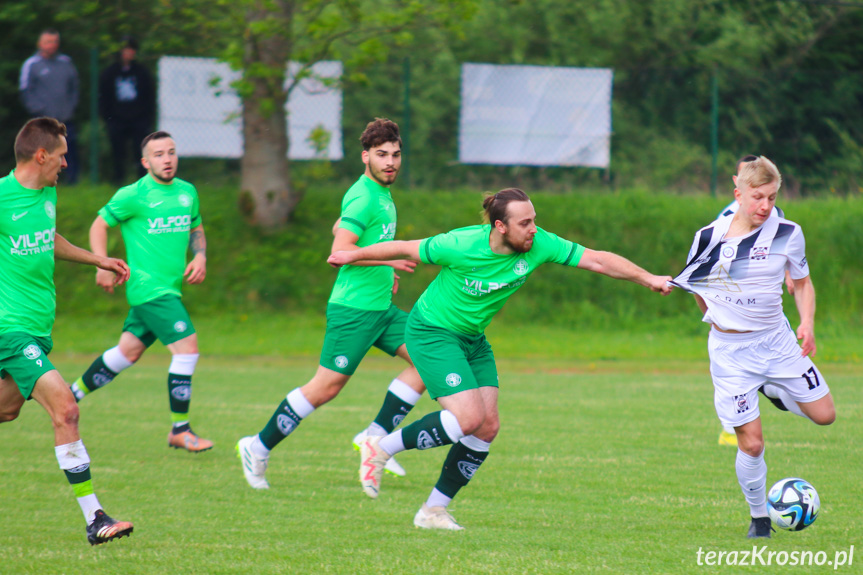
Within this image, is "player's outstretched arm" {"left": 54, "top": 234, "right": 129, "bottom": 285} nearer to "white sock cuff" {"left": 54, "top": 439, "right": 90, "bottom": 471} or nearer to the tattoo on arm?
"white sock cuff" {"left": 54, "top": 439, "right": 90, "bottom": 471}

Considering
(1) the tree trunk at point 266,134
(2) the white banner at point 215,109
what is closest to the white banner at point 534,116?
(2) the white banner at point 215,109

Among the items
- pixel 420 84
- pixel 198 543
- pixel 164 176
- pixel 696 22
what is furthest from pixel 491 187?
pixel 198 543

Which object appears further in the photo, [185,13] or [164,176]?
[185,13]

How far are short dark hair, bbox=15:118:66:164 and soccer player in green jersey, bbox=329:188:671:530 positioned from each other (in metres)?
1.65

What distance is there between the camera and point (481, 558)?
465cm

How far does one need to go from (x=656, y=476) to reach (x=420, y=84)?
46.4ft

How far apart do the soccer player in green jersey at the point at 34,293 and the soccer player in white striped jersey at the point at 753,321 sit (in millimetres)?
3429

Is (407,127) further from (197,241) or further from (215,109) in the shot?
(197,241)

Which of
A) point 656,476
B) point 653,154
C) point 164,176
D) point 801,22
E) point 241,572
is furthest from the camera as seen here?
point 801,22

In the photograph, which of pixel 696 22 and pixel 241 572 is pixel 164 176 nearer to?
pixel 241 572

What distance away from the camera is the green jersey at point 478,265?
5.29m

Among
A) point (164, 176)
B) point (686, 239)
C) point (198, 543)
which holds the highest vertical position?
point (164, 176)

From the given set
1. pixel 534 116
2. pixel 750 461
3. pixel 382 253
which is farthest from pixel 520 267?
pixel 534 116

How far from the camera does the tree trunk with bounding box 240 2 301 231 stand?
53.8ft
